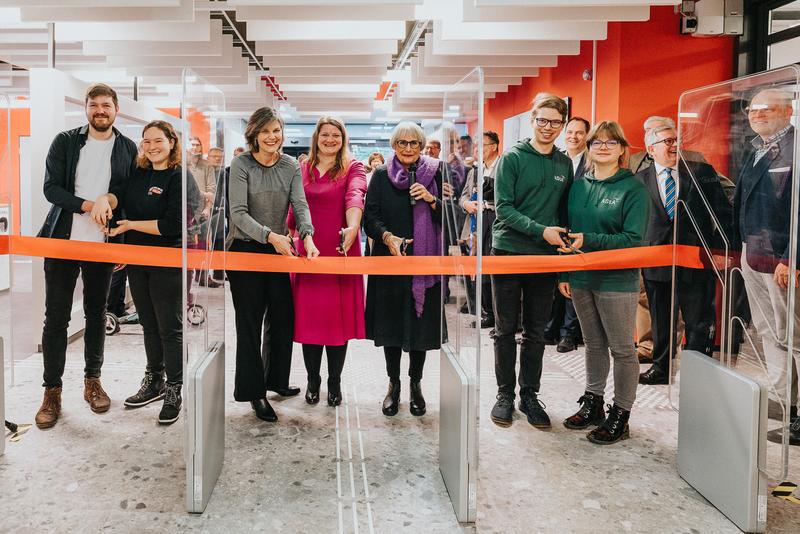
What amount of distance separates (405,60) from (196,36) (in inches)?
168

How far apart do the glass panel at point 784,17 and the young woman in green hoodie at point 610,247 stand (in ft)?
7.64

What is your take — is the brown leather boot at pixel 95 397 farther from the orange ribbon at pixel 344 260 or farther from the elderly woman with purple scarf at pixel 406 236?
the elderly woman with purple scarf at pixel 406 236

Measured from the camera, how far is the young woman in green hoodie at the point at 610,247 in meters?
2.92

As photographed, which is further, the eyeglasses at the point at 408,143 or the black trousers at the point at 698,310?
the eyeglasses at the point at 408,143

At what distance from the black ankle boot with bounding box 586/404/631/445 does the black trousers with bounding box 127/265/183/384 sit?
2139 millimetres

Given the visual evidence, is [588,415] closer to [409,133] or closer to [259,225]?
[409,133]

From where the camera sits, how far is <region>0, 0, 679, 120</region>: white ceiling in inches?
155

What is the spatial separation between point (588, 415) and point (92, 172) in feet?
9.56

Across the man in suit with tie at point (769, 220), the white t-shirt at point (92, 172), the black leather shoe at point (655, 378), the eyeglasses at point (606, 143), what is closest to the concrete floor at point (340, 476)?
the black leather shoe at point (655, 378)

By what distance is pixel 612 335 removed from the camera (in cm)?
298

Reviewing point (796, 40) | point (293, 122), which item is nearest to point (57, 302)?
point (796, 40)

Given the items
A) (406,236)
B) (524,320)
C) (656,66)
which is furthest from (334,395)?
(656,66)

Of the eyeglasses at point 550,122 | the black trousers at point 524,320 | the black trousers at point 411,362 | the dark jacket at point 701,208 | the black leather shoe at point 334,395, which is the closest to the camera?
the dark jacket at point 701,208

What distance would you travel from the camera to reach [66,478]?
8.30 feet
